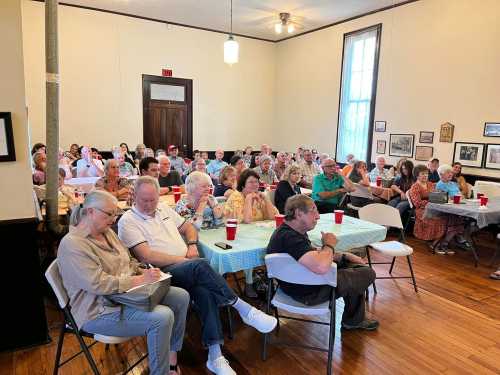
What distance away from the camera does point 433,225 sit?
4.63 m

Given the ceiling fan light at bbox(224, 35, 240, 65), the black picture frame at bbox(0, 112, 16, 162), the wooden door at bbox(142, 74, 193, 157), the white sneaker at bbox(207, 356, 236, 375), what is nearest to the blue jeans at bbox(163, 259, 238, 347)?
the white sneaker at bbox(207, 356, 236, 375)

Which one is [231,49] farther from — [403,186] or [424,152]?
[424,152]

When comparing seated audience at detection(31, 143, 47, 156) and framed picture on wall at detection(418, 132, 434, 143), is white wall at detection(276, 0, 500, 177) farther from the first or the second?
seated audience at detection(31, 143, 47, 156)

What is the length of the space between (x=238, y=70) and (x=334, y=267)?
875 cm

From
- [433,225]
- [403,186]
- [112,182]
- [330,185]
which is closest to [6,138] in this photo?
[112,182]

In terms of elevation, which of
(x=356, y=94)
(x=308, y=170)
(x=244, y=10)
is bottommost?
(x=308, y=170)

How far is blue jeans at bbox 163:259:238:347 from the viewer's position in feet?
7.05

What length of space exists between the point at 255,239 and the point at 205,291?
0.53 m

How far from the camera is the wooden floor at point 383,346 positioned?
225 centimetres

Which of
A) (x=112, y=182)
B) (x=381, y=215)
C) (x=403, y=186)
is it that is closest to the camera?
(x=381, y=215)

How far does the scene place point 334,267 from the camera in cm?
203

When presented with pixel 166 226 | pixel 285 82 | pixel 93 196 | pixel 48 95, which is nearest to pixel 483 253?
pixel 166 226

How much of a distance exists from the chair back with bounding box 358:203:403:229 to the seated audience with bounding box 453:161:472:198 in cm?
264

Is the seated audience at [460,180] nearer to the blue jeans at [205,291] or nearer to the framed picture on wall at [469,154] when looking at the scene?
the framed picture on wall at [469,154]
